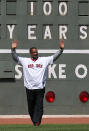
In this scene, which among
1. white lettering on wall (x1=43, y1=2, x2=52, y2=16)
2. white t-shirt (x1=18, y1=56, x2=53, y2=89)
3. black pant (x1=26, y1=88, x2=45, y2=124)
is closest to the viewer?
white t-shirt (x1=18, y1=56, x2=53, y2=89)

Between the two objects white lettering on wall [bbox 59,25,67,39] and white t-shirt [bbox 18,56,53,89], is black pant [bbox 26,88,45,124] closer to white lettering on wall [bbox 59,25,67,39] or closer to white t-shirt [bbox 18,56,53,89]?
white t-shirt [bbox 18,56,53,89]

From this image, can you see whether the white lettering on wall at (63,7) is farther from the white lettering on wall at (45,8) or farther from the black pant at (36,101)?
the black pant at (36,101)

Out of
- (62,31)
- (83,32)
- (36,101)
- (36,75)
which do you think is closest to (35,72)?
(36,75)

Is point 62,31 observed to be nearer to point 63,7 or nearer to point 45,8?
point 63,7

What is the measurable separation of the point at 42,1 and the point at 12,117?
2769 millimetres

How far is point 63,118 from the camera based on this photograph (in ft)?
54.2

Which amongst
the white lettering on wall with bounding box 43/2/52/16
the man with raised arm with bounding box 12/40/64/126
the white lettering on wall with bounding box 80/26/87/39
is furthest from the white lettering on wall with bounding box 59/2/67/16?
the man with raised arm with bounding box 12/40/64/126

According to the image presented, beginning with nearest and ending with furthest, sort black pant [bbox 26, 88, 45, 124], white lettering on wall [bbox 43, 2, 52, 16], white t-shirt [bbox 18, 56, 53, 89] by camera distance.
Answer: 1. white t-shirt [bbox 18, 56, 53, 89]
2. black pant [bbox 26, 88, 45, 124]
3. white lettering on wall [bbox 43, 2, 52, 16]

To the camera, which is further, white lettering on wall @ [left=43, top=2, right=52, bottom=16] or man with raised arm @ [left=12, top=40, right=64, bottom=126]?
white lettering on wall @ [left=43, top=2, right=52, bottom=16]

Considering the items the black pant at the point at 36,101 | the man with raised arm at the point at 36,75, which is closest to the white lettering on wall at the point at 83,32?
the man with raised arm at the point at 36,75

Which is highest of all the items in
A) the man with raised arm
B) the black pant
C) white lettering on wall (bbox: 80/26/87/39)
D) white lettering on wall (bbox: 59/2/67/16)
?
white lettering on wall (bbox: 59/2/67/16)

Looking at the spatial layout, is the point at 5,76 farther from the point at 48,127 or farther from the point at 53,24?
the point at 48,127

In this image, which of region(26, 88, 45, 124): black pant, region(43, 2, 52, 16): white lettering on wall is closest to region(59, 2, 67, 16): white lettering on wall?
region(43, 2, 52, 16): white lettering on wall

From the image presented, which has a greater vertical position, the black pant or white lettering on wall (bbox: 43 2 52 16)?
white lettering on wall (bbox: 43 2 52 16)
